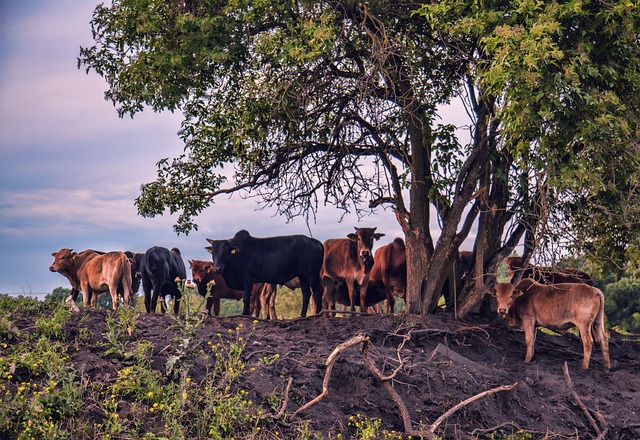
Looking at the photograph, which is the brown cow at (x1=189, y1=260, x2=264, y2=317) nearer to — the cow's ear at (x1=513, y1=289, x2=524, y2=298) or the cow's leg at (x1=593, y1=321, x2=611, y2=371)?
the cow's ear at (x1=513, y1=289, x2=524, y2=298)

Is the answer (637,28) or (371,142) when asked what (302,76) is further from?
(637,28)

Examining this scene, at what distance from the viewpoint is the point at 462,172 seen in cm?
1527

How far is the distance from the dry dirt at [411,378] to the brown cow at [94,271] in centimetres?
509

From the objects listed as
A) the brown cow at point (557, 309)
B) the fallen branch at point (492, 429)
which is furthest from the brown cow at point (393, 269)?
the fallen branch at point (492, 429)

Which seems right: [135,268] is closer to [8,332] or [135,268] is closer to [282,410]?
[8,332]

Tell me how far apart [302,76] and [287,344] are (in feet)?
17.5

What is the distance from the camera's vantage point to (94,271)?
18.6 meters

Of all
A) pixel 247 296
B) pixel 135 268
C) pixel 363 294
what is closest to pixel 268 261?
pixel 247 296

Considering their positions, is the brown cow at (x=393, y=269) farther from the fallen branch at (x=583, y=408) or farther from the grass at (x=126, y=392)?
the grass at (x=126, y=392)

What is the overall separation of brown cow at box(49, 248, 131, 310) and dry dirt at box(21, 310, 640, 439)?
16.7ft

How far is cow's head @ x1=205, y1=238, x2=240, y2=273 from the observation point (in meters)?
17.6

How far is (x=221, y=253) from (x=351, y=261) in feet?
10.3

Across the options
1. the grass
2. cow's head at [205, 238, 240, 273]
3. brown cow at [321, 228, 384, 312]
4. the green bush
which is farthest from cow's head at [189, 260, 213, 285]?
the green bush

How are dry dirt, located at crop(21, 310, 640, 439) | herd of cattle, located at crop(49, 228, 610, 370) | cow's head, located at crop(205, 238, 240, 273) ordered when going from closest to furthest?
dry dirt, located at crop(21, 310, 640, 439), cow's head, located at crop(205, 238, 240, 273), herd of cattle, located at crop(49, 228, 610, 370)
